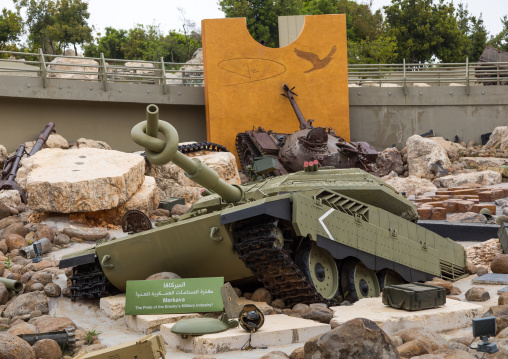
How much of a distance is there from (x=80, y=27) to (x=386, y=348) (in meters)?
41.7

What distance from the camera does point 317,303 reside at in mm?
9211

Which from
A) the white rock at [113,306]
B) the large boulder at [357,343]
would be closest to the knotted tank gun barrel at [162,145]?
the white rock at [113,306]

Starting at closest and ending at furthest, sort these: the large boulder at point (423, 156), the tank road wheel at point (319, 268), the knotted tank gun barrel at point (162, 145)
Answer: the knotted tank gun barrel at point (162, 145), the tank road wheel at point (319, 268), the large boulder at point (423, 156)

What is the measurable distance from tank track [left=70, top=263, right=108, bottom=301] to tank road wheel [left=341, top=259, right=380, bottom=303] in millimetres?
3162

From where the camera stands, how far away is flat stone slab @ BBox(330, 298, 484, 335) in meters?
7.92

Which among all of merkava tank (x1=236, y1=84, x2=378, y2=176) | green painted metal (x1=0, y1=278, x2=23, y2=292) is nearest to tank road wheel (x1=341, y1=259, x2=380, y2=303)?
green painted metal (x1=0, y1=278, x2=23, y2=292)

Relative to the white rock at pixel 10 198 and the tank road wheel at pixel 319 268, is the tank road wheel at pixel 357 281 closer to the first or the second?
the tank road wheel at pixel 319 268

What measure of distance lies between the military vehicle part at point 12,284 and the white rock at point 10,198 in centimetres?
565

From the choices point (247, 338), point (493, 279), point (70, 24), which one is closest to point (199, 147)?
point (493, 279)

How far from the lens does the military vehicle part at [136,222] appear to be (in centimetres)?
1116

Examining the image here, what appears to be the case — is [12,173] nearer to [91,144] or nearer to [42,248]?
[91,144]

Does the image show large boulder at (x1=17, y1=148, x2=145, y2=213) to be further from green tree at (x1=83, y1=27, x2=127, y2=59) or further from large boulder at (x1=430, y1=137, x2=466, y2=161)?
green tree at (x1=83, y1=27, x2=127, y2=59)

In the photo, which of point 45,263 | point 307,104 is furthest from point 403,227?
point 307,104

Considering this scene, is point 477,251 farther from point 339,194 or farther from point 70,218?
point 70,218
